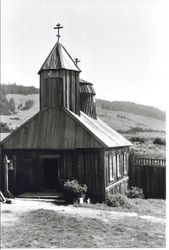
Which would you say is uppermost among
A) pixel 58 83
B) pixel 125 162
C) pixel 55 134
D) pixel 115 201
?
pixel 58 83

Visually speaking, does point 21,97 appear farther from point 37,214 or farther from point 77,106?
point 37,214

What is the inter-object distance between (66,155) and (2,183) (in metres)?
3.80

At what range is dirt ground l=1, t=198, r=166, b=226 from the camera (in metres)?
13.9

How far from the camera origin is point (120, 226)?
1316 cm

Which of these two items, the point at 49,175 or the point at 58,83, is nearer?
the point at 58,83

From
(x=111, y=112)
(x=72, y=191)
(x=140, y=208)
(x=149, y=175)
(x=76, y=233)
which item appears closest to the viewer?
(x=76, y=233)

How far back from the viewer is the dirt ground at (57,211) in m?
13.9

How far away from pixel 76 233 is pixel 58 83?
10.2m

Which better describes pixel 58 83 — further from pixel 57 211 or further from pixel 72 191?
pixel 57 211

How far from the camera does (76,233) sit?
12.0 meters

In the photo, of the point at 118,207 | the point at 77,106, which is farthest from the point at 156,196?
the point at 77,106

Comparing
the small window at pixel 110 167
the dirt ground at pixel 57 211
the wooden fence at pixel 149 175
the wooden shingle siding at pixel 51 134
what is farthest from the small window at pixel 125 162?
the dirt ground at pixel 57 211

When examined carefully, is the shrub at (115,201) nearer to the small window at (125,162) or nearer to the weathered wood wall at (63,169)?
the weathered wood wall at (63,169)

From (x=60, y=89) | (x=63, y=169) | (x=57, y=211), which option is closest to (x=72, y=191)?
(x=63, y=169)
